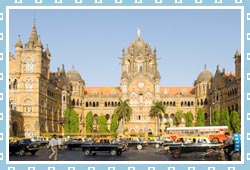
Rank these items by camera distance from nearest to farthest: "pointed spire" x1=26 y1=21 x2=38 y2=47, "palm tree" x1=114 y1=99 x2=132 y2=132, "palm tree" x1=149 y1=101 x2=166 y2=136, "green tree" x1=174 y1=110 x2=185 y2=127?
"pointed spire" x1=26 y1=21 x2=38 y2=47 < "palm tree" x1=114 y1=99 x2=132 y2=132 < "palm tree" x1=149 y1=101 x2=166 y2=136 < "green tree" x1=174 y1=110 x2=185 y2=127

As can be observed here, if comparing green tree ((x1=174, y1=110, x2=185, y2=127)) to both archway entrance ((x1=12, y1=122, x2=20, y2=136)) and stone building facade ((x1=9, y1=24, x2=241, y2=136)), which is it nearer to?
stone building facade ((x1=9, y1=24, x2=241, y2=136))

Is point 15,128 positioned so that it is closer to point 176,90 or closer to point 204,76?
point 204,76

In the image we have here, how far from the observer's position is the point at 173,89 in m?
123

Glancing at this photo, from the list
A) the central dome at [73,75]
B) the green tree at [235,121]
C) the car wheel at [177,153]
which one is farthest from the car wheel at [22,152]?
the central dome at [73,75]

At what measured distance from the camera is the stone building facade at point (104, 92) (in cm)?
7825

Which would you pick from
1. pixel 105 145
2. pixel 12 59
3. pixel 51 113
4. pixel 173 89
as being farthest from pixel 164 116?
pixel 105 145

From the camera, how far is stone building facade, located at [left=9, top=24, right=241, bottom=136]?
78.2 m

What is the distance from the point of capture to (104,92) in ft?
398

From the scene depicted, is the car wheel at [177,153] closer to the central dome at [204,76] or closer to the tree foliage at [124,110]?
the tree foliage at [124,110]

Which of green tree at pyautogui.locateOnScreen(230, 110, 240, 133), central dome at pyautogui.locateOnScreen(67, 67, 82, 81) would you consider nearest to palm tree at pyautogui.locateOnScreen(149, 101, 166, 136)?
central dome at pyautogui.locateOnScreen(67, 67, 82, 81)
